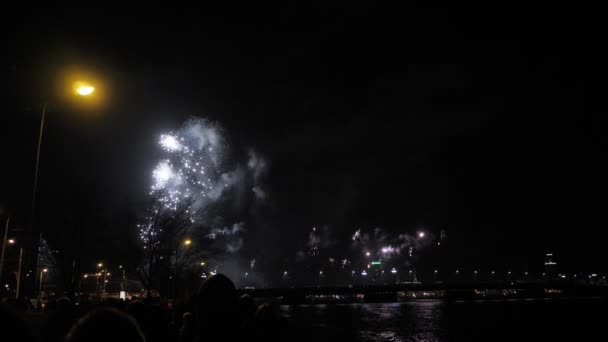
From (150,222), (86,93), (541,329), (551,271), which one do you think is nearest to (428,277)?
(551,271)

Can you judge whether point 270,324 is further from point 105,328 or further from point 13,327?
point 13,327

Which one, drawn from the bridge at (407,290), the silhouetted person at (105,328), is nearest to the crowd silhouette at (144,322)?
the silhouetted person at (105,328)

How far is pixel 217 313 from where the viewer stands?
3.31 metres

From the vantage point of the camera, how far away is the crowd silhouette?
163 cm

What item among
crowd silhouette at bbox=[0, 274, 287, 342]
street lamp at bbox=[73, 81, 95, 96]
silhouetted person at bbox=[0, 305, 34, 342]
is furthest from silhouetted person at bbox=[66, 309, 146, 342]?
street lamp at bbox=[73, 81, 95, 96]

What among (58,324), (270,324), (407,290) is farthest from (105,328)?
(407,290)

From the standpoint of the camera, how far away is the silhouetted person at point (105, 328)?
6.22ft

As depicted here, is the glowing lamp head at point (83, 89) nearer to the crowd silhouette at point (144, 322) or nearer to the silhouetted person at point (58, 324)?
the crowd silhouette at point (144, 322)

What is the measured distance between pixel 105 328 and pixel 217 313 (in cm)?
145

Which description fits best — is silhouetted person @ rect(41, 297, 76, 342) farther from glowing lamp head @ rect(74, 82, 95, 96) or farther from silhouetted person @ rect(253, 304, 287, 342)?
glowing lamp head @ rect(74, 82, 95, 96)

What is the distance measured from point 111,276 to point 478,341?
9752 centimetres

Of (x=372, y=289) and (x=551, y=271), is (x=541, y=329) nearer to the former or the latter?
(x=372, y=289)

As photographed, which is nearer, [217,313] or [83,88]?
[217,313]

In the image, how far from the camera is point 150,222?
1339 inches
